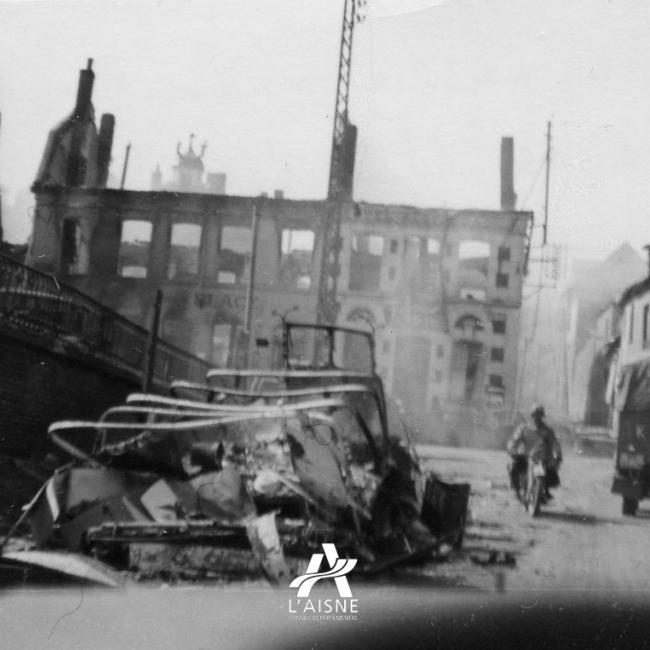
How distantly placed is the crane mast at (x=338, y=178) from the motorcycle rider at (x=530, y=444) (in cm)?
135

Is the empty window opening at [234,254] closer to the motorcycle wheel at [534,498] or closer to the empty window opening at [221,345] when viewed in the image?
the empty window opening at [221,345]

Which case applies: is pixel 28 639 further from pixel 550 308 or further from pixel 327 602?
pixel 550 308

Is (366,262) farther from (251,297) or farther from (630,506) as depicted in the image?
(630,506)

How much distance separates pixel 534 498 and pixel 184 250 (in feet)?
8.67

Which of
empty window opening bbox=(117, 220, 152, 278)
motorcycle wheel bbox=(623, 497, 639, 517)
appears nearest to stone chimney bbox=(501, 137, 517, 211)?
motorcycle wheel bbox=(623, 497, 639, 517)

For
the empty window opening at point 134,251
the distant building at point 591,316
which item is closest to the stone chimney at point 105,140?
the empty window opening at point 134,251

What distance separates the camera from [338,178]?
4203mm

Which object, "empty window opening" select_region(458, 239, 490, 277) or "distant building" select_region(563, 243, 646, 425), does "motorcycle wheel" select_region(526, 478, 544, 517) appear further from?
"empty window opening" select_region(458, 239, 490, 277)

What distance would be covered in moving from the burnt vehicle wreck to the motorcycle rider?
0.50 m

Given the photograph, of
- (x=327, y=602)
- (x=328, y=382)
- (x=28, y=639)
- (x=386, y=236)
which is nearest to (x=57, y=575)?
(x=28, y=639)

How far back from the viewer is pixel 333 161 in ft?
13.6

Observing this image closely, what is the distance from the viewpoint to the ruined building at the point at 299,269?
4062 mm

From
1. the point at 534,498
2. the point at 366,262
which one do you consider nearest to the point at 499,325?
the point at 366,262

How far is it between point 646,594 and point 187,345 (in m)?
3.02
